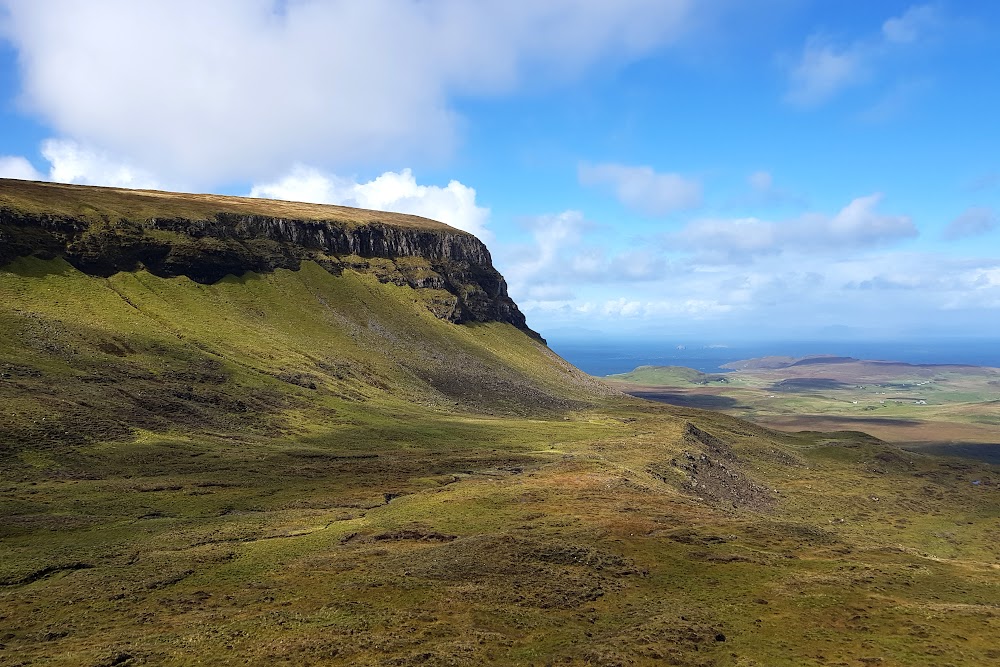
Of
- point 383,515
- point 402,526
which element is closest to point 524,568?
point 402,526

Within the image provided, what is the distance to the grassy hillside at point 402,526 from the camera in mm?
42969

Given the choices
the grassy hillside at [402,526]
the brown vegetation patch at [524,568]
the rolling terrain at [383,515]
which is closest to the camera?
the grassy hillside at [402,526]

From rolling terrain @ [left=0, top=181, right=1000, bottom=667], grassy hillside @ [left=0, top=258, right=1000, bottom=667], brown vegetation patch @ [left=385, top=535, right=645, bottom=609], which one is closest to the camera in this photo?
grassy hillside @ [left=0, top=258, right=1000, bottom=667]

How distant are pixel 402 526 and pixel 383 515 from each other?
598 centimetres

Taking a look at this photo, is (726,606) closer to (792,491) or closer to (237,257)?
(792,491)

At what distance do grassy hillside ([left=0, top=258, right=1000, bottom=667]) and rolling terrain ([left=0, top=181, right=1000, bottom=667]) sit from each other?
1.15 feet

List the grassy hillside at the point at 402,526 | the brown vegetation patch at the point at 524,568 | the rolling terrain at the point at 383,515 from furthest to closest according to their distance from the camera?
the brown vegetation patch at the point at 524,568 → the rolling terrain at the point at 383,515 → the grassy hillside at the point at 402,526

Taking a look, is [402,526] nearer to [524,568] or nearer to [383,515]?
[383,515]

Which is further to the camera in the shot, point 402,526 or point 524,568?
point 402,526

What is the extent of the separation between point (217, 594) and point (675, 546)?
4092 cm

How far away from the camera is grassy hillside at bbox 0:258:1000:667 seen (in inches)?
1692

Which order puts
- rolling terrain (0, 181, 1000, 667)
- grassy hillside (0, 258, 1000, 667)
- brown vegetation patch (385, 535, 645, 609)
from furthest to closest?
1. brown vegetation patch (385, 535, 645, 609)
2. rolling terrain (0, 181, 1000, 667)
3. grassy hillside (0, 258, 1000, 667)

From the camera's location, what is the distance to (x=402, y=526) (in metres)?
68.1

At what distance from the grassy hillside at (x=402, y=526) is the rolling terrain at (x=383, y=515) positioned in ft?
1.15
